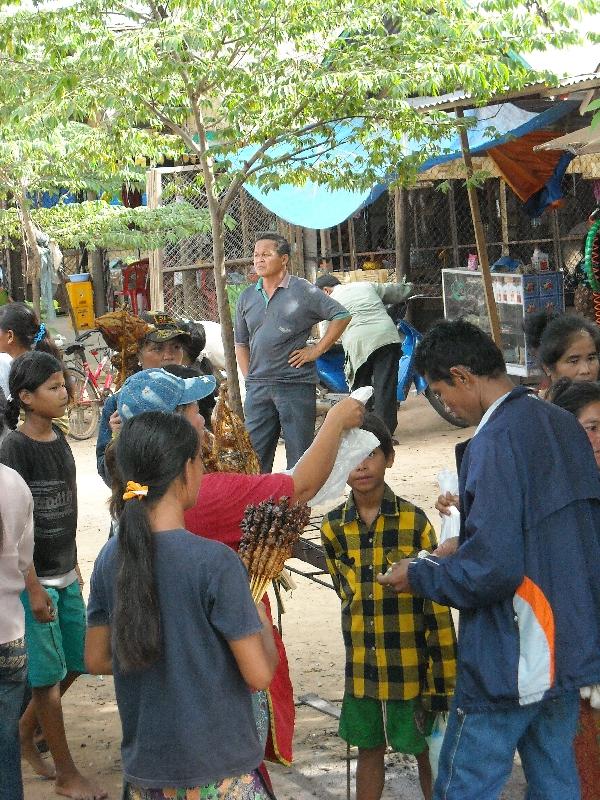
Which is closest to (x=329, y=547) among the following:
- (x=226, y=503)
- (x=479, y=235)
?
(x=226, y=503)

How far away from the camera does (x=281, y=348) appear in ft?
26.5

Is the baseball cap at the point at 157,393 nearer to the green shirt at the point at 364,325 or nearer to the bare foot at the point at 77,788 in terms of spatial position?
the bare foot at the point at 77,788

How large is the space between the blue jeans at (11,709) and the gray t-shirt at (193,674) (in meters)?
1.04

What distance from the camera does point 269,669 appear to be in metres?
2.61

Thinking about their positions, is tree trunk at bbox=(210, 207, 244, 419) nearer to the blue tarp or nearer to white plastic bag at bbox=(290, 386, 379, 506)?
the blue tarp

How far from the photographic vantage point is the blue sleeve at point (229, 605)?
254cm

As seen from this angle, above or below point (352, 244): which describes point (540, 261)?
below

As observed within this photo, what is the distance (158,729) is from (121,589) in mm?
331

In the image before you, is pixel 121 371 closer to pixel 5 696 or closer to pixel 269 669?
pixel 5 696

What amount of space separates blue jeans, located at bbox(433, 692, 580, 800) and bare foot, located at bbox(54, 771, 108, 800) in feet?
6.16

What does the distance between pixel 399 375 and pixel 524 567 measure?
9.24m

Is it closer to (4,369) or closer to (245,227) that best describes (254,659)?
(4,369)

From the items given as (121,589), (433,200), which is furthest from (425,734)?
(433,200)

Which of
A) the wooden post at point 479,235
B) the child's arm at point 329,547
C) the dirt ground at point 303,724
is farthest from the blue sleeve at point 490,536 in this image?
the wooden post at point 479,235
